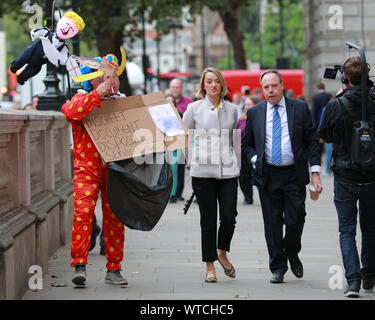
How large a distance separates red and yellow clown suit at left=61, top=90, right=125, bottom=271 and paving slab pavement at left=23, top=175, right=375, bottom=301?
359 millimetres

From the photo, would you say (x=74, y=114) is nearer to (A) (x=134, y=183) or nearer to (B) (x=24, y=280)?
(A) (x=134, y=183)

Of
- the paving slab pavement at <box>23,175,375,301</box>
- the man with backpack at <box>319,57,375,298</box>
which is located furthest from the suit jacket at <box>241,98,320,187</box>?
the paving slab pavement at <box>23,175,375,301</box>

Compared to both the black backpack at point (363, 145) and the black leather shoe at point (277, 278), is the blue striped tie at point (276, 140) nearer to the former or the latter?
the black backpack at point (363, 145)

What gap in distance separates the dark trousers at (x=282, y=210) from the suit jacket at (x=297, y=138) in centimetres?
7

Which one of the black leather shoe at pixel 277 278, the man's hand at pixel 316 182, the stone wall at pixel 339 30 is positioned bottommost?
the black leather shoe at pixel 277 278

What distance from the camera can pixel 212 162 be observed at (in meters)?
8.63

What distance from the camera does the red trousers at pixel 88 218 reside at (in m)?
8.02

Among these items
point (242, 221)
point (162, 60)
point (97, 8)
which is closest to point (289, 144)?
point (242, 221)

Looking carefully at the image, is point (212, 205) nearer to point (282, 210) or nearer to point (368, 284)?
point (282, 210)

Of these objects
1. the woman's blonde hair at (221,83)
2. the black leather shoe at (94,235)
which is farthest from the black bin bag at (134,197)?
the black leather shoe at (94,235)

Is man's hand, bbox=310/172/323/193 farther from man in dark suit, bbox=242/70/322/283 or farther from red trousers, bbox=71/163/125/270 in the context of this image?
red trousers, bbox=71/163/125/270

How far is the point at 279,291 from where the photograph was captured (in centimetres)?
812

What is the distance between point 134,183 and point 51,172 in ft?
9.82

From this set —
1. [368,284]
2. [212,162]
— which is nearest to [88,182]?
[212,162]
